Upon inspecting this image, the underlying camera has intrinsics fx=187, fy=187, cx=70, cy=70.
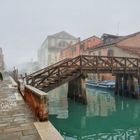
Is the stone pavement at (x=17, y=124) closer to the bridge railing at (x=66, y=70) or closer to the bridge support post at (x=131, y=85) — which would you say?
the bridge railing at (x=66, y=70)

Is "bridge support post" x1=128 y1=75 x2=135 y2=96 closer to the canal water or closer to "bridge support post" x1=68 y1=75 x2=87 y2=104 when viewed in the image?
the canal water

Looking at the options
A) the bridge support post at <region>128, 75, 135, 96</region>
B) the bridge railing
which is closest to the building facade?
the bridge support post at <region>128, 75, 135, 96</region>

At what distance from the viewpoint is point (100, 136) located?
8531 mm

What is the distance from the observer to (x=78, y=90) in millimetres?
15867

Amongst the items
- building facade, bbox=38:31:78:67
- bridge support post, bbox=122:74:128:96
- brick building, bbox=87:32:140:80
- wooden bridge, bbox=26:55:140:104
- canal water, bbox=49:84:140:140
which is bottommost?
canal water, bbox=49:84:140:140

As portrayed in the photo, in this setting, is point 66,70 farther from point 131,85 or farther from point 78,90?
point 131,85

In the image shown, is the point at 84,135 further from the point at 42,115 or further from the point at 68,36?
the point at 68,36

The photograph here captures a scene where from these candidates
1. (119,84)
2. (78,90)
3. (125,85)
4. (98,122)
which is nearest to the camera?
(98,122)

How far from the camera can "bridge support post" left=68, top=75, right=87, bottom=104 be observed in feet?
49.6

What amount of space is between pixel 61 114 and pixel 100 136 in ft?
14.7

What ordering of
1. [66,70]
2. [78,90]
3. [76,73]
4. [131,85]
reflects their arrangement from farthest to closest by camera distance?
1. [131,85]
2. [78,90]
3. [76,73]
4. [66,70]

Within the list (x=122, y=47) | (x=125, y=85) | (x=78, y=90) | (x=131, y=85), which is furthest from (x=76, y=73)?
(x=122, y=47)

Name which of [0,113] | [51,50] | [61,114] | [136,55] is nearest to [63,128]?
[61,114]

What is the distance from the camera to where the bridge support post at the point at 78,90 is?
1512cm
